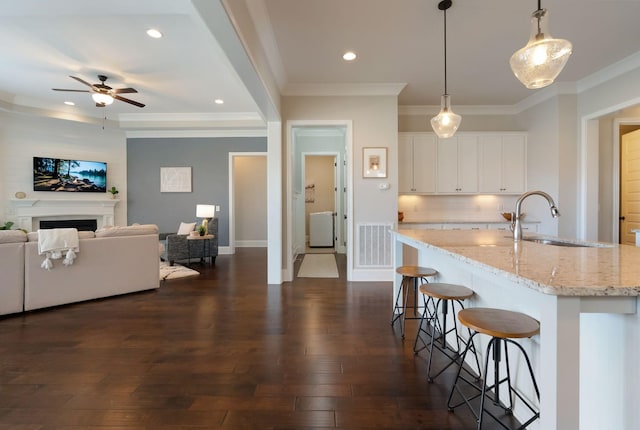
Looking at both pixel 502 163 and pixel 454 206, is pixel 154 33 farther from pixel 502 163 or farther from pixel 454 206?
pixel 502 163

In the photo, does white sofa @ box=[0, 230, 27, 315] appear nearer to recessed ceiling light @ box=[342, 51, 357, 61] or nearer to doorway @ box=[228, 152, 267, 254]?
recessed ceiling light @ box=[342, 51, 357, 61]

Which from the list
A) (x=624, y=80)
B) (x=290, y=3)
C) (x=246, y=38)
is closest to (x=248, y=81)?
(x=246, y=38)

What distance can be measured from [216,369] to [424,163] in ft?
13.9

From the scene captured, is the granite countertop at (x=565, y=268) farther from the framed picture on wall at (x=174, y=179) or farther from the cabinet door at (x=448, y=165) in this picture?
the framed picture on wall at (x=174, y=179)

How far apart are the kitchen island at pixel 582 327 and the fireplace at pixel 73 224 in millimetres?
7449

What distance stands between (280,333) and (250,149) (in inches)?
198

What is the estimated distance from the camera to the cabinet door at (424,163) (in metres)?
4.75

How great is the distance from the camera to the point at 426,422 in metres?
1.45

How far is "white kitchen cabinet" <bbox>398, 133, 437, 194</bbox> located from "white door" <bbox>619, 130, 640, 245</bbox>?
2681mm

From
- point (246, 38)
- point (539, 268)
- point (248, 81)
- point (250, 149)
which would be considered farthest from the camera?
point (250, 149)

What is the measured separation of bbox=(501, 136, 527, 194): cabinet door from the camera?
4.76 metres

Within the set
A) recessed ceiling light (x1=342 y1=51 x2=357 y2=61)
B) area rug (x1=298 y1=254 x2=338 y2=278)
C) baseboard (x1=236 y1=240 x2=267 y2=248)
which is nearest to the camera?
recessed ceiling light (x1=342 y1=51 x2=357 y2=61)

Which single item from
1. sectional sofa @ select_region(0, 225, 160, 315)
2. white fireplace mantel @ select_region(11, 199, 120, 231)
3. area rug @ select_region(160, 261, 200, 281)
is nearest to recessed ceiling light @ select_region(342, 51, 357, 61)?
sectional sofa @ select_region(0, 225, 160, 315)

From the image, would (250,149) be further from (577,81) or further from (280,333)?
(577,81)
